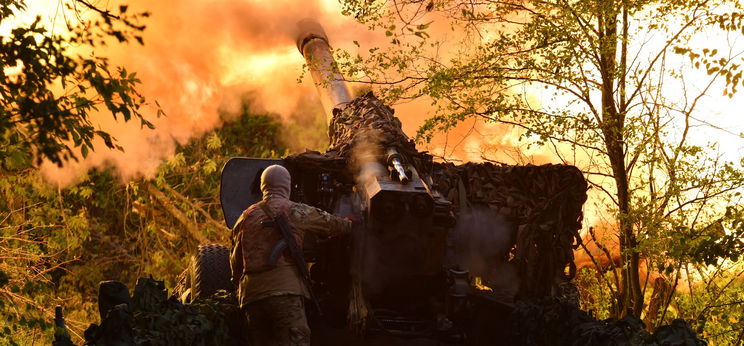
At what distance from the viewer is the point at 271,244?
7930mm

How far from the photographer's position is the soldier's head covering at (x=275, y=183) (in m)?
8.11

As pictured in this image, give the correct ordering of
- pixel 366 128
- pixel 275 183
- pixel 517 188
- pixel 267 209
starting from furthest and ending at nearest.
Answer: pixel 517 188
pixel 366 128
pixel 275 183
pixel 267 209

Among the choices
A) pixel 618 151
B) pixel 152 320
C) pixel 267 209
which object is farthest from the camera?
pixel 618 151

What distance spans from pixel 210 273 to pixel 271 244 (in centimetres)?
Result: 188

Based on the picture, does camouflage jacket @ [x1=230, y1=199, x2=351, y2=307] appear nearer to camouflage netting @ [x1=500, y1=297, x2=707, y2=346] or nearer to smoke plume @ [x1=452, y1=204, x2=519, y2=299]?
camouflage netting @ [x1=500, y1=297, x2=707, y2=346]

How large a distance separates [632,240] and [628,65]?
286 cm

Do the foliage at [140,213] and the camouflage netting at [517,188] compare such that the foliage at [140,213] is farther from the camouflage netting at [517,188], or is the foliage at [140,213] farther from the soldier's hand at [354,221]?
the soldier's hand at [354,221]

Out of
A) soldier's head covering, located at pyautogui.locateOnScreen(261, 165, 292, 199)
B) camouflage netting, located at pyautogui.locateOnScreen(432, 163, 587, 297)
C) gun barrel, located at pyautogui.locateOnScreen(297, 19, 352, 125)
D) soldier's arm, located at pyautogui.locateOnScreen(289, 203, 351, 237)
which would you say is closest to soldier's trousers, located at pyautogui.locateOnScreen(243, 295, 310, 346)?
soldier's arm, located at pyautogui.locateOnScreen(289, 203, 351, 237)

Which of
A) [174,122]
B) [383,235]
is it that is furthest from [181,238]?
[383,235]

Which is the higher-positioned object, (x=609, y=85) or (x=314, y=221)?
(x=609, y=85)

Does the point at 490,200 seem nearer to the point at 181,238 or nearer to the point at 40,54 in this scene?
the point at 40,54

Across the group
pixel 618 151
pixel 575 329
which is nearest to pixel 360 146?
pixel 575 329

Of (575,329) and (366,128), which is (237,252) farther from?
(575,329)

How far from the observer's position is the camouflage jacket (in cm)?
787
